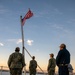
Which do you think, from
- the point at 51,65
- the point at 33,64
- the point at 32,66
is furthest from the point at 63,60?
the point at 32,66

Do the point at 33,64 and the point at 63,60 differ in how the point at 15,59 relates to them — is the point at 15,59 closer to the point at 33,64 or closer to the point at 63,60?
the point at 63,60

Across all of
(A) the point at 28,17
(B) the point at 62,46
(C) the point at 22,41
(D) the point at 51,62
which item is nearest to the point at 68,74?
(B) the point at 62,46

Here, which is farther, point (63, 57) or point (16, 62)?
point (16, 62)

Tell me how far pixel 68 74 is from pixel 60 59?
770 millimetres

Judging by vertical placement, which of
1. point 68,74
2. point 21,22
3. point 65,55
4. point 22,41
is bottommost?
point 68,74

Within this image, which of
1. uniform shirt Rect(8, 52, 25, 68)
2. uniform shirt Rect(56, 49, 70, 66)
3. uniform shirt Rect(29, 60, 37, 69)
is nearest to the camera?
uniform shirt Rect(56, 49, 70, 66)

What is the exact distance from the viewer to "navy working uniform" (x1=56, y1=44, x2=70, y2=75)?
44.3ft

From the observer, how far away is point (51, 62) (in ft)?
69.5

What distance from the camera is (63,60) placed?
44.7 ft

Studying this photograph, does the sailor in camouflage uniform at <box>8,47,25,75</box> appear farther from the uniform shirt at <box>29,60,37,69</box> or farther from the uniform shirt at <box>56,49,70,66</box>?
the uniform shirt at <box>29,60,37,69</box>

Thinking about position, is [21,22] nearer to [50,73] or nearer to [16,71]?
[50,73]

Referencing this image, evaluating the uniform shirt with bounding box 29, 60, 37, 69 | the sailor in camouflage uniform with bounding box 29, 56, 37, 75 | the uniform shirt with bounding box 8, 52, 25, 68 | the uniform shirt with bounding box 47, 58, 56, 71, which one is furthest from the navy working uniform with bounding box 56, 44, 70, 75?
the uniform shirt with bounding box 29, 60, 37, 69

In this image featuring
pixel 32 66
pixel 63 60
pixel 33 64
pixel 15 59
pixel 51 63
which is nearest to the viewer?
pixel 63 60

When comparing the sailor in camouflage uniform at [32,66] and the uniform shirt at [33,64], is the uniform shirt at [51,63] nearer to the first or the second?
the sailor in camouflage uniform at [32,66]
